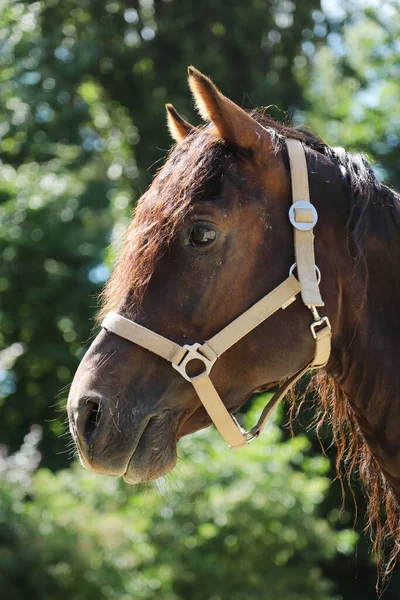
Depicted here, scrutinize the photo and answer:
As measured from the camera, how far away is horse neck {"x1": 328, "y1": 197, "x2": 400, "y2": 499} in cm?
250

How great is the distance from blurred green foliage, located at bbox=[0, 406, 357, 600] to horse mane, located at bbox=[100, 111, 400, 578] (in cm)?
423

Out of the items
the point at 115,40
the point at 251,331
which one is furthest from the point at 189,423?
the point at 115,40

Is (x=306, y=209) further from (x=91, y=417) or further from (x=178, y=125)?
(x=91, y=417)

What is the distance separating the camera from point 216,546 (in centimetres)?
706

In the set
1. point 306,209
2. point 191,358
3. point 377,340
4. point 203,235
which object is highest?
point 203,235

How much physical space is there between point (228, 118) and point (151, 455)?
1.04 meters

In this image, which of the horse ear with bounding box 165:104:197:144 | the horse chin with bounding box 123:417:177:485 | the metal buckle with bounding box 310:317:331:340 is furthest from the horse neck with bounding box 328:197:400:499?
the horse ear with bounding box 165:104:197:144

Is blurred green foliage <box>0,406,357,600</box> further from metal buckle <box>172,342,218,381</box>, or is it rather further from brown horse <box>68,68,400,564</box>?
metal buckle <box>172,342,218,381</box>

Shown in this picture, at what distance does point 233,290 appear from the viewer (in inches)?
93.0

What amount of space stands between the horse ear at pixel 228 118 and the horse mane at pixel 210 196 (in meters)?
0.05

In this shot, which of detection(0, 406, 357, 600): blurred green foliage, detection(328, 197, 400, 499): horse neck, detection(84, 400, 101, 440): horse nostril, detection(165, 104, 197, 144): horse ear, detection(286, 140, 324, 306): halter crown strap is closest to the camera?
detection(84, 400, 101, 440): horse nostril

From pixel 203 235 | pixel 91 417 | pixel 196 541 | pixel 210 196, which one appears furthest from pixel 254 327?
pixel 196 541

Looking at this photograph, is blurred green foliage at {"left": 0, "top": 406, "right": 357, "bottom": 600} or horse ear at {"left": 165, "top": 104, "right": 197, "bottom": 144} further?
blurred green foliage at {"left": 0, "top": 406, "right": 357, "bottom": 600}

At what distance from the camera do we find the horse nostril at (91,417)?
7.38ft
